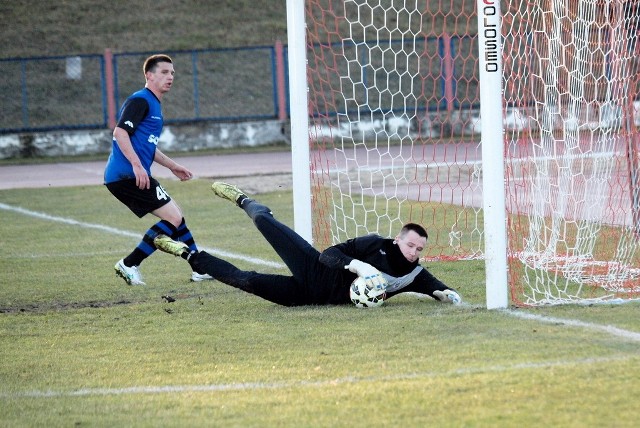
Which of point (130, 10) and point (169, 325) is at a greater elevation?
point (130, 10)

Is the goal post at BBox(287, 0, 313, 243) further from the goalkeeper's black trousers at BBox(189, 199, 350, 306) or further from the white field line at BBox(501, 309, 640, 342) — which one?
the white field line at BBox(501, 309, 640, 342)

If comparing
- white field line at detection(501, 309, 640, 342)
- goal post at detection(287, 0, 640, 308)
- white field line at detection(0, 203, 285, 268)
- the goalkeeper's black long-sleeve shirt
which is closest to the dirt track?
white field line at detection(0, 203, 285, 268)

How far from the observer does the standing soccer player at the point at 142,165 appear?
898 cm

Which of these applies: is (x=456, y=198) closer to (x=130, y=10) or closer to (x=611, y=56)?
(x=611, y=56)

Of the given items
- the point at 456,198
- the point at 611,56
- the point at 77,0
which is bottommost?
the point at 456,198

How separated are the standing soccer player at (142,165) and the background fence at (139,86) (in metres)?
17.4

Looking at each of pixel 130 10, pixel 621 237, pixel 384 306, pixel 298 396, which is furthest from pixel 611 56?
pixel 130 10

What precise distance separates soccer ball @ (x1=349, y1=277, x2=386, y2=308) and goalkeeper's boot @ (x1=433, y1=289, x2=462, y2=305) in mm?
371

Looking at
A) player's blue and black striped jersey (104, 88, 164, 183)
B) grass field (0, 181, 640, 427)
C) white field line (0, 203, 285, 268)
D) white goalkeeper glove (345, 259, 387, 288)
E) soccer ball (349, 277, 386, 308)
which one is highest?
player's blue and black striped jersey (104, 88, 164, 183)

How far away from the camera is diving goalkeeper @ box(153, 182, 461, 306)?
7.40 metres

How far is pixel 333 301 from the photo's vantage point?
306 inches

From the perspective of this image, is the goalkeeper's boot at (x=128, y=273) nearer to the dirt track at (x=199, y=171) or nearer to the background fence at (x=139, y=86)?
the dirt track at (x=199, y=171)

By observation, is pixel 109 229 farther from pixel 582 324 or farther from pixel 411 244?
pixel 582 324

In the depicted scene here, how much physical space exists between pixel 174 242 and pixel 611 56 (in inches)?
Result: 145
